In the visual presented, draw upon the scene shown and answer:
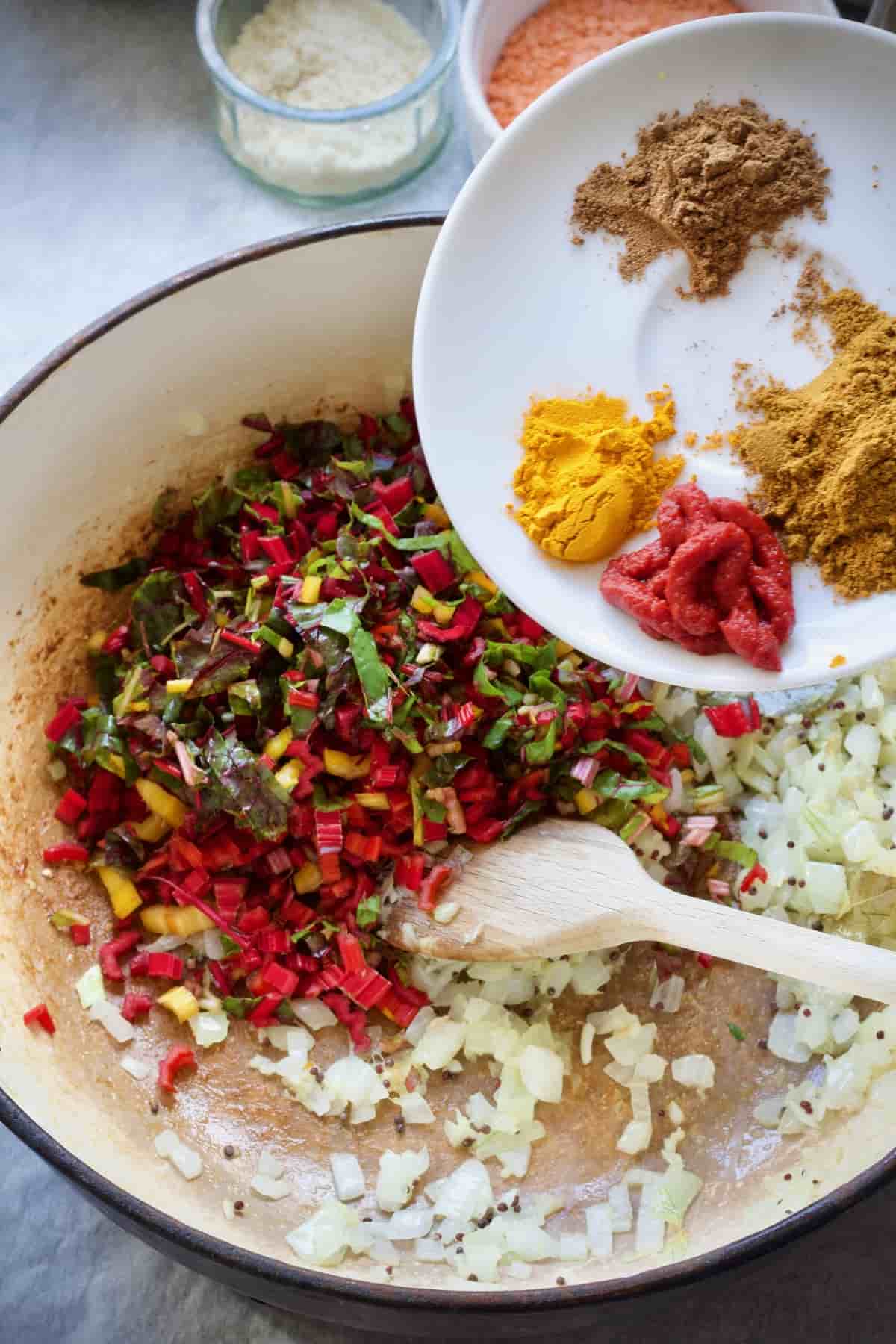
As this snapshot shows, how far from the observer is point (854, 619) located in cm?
150

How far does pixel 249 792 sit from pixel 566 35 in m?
1.54

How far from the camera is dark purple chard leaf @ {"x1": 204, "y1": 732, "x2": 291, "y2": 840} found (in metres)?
1.76

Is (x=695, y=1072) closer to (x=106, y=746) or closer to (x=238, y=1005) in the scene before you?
(x=238, y=1005)

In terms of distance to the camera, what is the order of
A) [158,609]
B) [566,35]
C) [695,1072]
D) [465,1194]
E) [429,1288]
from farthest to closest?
[566,35] < [158,609] < [695,1072] < [465,1194] < [429,1288]

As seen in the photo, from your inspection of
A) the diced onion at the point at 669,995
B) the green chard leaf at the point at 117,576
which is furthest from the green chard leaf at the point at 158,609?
the diced onion at the point at 669,995

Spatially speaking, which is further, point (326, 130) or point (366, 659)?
point (326, 130)

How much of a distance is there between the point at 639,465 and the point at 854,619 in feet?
1.07

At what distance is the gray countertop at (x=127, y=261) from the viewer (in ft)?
6.19

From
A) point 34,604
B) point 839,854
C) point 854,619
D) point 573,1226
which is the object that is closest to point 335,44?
point 34,604

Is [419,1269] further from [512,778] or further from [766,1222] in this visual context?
[512,778]

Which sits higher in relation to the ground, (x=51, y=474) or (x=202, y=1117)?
(x=51, y=474)

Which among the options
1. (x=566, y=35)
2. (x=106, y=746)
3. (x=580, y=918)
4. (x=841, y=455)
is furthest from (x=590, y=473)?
(x=566, y=35)

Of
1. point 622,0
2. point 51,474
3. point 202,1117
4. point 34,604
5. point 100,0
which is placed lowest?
point 202,1117

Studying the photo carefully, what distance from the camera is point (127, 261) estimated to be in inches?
95.6
